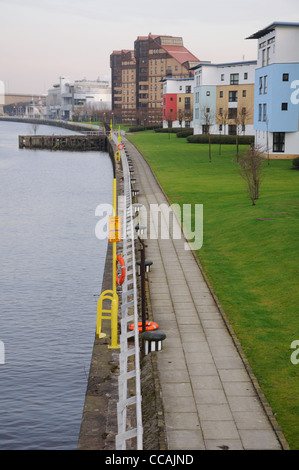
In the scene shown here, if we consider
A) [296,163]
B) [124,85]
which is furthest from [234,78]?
[124,85]

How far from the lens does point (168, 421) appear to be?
39.4 feet

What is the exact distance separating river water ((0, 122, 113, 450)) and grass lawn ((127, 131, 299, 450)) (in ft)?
17.3

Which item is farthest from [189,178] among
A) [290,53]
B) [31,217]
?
[290,53]

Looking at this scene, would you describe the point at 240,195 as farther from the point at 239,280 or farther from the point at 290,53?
the point at 290,53

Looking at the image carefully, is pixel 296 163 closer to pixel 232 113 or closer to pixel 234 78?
pixel 232 113

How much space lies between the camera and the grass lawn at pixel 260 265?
48.2 feet

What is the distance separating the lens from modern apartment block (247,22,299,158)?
205 feet

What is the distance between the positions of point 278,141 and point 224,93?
3569 centimetres

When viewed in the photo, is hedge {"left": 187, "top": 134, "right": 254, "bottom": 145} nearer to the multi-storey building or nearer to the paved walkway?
the paved walkway

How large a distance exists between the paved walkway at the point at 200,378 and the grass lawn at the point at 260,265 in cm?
59

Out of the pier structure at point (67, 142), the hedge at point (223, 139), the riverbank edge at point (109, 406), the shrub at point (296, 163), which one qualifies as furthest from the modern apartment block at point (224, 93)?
the riverbank edge at point (109, 406)

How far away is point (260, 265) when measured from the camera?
959 inches
